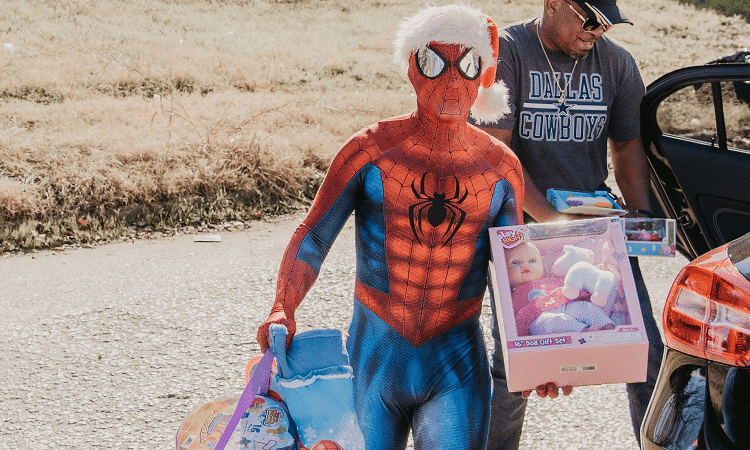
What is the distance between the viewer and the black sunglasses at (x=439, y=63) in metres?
2.35

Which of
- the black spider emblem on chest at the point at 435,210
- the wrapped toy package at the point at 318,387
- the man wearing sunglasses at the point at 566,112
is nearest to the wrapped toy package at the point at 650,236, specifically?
the man wearing sunglasses at the point at 566,112

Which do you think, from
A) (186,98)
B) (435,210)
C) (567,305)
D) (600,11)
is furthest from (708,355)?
(186,98)

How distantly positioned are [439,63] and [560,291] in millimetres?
793

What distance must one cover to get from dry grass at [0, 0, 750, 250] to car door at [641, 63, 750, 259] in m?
3.69

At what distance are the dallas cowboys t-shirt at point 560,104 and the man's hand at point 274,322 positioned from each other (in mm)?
1415

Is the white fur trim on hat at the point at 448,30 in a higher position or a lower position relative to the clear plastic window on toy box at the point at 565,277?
higher

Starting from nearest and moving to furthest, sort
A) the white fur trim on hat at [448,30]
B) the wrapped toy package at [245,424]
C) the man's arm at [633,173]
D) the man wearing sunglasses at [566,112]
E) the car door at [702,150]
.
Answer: the wrapped toy package at [245,424] < the white fur trim on hat at [448,30] < the man wearing sunglasses at [566,112] < the man's arm at [633,173] < the car door at [702,150]

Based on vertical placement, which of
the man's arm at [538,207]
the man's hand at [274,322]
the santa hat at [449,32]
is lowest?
the man's hand at [274,322]

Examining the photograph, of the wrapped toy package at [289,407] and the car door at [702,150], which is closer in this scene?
the wrapped toy package at [289,407]

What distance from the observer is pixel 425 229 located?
2.39 m

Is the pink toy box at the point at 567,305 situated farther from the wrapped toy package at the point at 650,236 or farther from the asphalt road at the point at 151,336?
the asphalt road at the point at 151,336

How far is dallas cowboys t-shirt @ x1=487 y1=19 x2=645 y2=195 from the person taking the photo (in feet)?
10.5

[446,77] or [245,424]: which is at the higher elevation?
[446,77]

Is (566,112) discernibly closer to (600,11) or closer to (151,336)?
(600,11)
